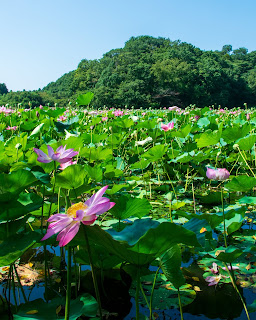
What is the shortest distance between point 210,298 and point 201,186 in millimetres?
1162

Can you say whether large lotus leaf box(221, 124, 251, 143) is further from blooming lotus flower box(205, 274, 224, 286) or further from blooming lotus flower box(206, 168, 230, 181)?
blooming lotus flower box(205, 274, 224, 286)

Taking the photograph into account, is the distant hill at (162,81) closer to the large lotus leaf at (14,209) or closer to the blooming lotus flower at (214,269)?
the blooming lotus flower at (214,269)

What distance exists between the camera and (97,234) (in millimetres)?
469

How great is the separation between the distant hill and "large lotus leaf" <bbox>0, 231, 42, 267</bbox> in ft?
74.3

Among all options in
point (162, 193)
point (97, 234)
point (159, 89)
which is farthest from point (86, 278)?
point (159, 89)

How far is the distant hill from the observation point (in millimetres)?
23984

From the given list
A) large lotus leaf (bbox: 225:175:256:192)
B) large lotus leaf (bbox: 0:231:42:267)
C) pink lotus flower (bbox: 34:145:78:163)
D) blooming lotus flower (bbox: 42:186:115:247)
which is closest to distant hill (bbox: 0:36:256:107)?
large lotus leaf (bbox: 225:175:256:192)

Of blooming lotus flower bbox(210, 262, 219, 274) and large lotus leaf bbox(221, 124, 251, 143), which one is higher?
large lotus leaf bbox(221, 124, 251, 143)

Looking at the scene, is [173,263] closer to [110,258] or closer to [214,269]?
[110,258]

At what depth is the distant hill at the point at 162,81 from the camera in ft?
78.7

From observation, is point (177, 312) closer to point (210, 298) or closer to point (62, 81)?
point (210, 298)

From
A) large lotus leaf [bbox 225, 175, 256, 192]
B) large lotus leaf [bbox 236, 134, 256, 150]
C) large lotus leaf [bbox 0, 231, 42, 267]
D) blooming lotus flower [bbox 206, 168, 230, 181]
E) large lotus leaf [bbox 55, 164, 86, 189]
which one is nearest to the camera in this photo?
large lotus leaf [bbox 0, 231, 42, 267]

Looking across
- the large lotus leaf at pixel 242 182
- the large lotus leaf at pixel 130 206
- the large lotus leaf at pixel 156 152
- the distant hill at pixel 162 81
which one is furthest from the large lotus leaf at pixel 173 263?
the distant hill at pixel 162 81

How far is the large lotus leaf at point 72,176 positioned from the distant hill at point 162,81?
883 inches
